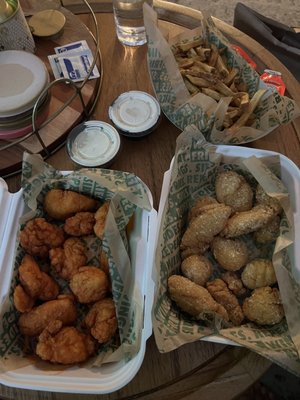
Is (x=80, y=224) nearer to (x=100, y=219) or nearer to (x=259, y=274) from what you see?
(x=100, y=219)

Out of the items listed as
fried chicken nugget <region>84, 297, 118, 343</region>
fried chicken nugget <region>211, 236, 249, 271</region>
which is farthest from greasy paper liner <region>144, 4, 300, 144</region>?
fried chicken nugget <region>84, 297, 118, 343</region>

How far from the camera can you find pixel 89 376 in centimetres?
78

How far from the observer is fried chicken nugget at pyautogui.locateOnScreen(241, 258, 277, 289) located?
34.8 inches

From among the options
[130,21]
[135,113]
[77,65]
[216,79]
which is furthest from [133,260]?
[130,21]

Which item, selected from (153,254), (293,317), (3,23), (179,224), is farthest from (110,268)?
(3,23)

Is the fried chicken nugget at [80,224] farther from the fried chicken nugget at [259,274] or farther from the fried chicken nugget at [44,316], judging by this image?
the fried chicken nugget at [259,274]

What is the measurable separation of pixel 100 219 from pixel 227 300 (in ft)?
1.11

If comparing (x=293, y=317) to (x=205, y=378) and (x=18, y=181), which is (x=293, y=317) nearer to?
(x=205, y=378)

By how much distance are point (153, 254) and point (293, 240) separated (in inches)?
11.8

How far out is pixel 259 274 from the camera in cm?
89

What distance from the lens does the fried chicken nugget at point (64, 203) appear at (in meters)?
0.96

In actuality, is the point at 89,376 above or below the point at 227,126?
below

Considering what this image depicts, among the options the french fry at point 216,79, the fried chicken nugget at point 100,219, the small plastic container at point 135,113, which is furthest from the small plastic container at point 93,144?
the french fry at point 216,79

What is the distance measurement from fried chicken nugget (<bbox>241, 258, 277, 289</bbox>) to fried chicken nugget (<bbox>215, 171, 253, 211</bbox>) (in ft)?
0.48
